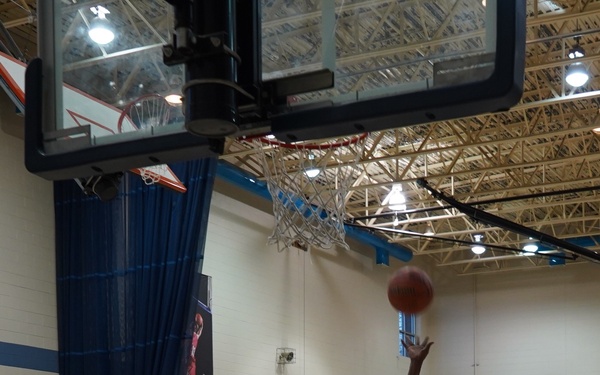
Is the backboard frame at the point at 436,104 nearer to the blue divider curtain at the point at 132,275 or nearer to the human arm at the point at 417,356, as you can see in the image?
the human arm at the point at 417,356

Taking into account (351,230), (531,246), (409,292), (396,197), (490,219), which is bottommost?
(409,292)

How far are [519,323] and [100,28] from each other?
1918 cm

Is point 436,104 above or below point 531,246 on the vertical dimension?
below

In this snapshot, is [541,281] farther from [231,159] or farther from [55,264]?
[55,264]

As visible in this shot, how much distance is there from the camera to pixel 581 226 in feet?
71.6

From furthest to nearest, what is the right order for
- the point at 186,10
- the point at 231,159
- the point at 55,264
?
1. the point at 231,159
2. the point at 55,264
3. the point at 186,10

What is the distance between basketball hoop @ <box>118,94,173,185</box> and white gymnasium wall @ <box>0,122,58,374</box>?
24.9 feet

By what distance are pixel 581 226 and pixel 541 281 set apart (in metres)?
1.75

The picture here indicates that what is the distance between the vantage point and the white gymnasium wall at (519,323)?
21781mm

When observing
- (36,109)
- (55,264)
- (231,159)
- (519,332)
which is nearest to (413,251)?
(519,332)

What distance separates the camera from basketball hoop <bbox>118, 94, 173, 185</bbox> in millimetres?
4398

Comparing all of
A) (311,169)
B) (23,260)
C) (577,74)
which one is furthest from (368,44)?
(577,74)

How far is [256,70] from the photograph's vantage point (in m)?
4.03

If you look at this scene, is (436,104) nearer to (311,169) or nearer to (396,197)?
(311,169)
